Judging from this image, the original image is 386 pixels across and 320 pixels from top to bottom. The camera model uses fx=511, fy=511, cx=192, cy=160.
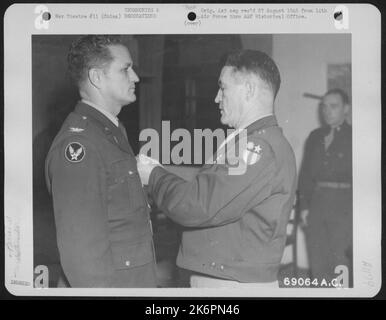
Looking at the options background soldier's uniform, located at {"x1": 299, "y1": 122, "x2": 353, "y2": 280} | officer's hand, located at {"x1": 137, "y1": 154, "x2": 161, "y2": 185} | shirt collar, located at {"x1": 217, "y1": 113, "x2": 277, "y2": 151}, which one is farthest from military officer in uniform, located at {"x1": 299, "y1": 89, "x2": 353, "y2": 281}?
officer's hand, located at {"x1": 137, "y1": 154, "x2": 161, "y2": 185}

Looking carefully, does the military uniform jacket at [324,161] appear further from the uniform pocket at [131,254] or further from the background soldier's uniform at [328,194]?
the uniform pocket at [131,254]

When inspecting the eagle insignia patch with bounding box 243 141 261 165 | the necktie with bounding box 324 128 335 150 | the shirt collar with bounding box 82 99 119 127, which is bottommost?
the eagle insignia patch with bounding box 243 141 261 165

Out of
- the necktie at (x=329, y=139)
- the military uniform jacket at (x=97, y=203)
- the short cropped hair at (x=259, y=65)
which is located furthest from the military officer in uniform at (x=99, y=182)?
the necktie at (x=329, y=139)

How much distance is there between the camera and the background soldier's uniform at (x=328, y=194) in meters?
1.40

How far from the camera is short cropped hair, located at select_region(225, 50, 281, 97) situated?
54.7 inches

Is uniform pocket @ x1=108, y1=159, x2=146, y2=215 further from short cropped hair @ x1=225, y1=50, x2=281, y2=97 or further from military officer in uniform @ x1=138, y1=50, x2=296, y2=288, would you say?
short cropped hair @ x1=225, y1=50, x2=281, y2=97

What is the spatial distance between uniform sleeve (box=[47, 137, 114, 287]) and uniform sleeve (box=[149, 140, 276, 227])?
0.17 metres

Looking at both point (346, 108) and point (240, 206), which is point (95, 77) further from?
point (346, 108)

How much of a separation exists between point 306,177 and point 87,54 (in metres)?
0.69

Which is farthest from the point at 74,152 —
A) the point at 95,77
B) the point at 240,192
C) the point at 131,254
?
the point at 240,192

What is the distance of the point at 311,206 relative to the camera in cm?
140
